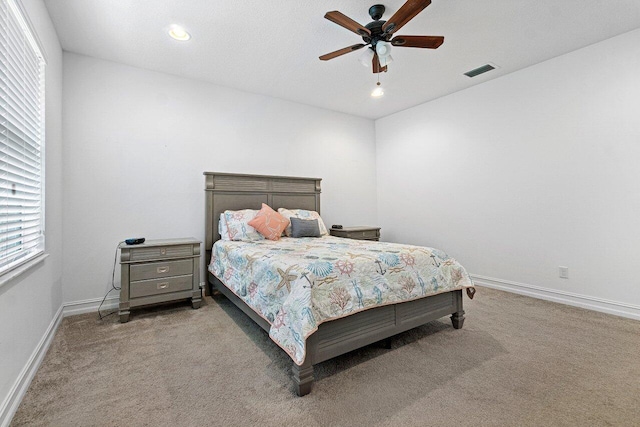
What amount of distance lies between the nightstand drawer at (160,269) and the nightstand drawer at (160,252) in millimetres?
64

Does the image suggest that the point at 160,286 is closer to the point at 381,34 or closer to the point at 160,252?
the point at 160,252

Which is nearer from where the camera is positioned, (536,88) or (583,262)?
(583,262)

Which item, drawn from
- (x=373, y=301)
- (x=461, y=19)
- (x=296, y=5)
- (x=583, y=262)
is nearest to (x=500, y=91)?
(x=461, y=19)

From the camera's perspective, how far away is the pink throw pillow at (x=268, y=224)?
3461mm

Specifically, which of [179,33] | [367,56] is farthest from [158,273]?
[367,56]

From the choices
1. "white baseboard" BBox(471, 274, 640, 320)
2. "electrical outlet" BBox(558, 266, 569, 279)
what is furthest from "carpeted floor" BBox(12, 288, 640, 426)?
"electrical outlet" BBox(558, 266, 569, 279)

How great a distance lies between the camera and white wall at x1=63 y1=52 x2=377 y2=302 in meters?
3.09

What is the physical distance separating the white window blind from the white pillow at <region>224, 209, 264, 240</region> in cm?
164

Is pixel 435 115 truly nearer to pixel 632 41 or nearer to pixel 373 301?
pixel 632 41

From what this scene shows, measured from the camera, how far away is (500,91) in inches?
150

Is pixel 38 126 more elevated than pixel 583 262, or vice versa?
pixel 38 126

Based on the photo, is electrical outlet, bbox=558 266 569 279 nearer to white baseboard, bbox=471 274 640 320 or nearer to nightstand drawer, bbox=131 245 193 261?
white baseboard, bbox=471 274 640 320

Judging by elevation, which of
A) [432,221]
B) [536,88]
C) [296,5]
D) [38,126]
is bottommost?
[432,221]

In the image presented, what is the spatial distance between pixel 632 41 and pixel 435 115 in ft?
7.03
